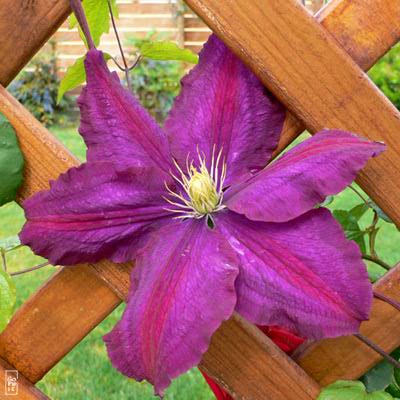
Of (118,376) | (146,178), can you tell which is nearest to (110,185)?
(146,178)

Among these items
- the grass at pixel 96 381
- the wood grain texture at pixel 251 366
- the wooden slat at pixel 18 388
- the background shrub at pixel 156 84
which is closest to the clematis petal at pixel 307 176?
the wood grain texture at pixel 251 366

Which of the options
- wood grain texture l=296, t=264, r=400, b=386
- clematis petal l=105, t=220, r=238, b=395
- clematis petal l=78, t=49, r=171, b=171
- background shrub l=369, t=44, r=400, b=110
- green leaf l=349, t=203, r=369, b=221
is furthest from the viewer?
background shrub l=369, t=44, r=400, b=110

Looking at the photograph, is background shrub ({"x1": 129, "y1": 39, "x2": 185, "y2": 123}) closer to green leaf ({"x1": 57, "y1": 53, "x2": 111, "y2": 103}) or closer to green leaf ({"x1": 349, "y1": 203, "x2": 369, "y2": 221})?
green leaf ({"x1": 349, "y1": 203, "x2": 369, "y2": 221})

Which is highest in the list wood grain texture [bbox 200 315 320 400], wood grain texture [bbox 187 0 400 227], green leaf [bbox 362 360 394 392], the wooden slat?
wood grain texture [bbox 187 0 400 227]

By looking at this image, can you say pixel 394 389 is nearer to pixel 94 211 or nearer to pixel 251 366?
pixel 251 366

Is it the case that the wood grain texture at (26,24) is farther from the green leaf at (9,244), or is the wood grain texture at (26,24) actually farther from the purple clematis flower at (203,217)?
the green leaf at (9,244)

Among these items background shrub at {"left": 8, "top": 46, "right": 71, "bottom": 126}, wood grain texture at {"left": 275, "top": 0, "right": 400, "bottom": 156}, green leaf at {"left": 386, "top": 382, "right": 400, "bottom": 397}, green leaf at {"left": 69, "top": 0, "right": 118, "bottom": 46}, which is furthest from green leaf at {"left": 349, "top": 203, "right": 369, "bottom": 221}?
background shrub at {"left": 8, "top": 46, "right": 71, "bottom": 126}

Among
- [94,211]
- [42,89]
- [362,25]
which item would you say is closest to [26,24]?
[94,211]
